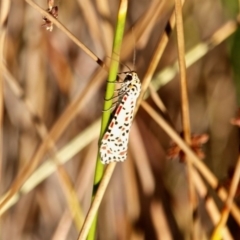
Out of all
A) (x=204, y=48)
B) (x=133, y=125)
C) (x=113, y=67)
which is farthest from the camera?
(x=133, y=125)

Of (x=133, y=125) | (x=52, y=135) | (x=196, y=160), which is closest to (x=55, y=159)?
(x=52, y=135)

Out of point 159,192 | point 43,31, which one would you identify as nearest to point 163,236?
point 159,192

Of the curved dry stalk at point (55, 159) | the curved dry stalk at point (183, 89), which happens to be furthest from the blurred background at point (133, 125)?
the curved dry stalk at point (183, 89)

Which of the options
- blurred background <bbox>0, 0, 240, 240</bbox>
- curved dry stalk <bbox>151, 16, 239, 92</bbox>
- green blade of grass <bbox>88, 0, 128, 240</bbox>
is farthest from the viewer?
blurred background <bbox>0, 0, 240, 240</bbox>

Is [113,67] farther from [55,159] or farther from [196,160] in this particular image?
[55,159]

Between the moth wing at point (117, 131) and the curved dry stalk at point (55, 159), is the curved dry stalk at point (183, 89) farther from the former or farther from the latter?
the curved dry stalk at point (55, 159)

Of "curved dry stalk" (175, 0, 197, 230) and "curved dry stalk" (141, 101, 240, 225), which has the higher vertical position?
"curved dry stalk" (175, 0, 197, 230)

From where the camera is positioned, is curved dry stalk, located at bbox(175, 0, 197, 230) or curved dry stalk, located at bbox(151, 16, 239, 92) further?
curved dry stalk, located at bbox(151, 16, 239, 92)

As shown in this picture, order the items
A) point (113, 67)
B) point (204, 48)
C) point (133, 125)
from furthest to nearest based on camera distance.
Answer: point (133, 125) < point (204, 48) < point (113, 67)

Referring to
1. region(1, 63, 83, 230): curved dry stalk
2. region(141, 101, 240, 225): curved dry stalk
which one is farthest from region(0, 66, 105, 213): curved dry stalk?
region(141, 101, 240, 225): curved dry stalk

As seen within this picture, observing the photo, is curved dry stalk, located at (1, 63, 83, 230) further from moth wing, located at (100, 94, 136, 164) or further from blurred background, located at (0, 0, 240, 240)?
moth wing, located at (100, 94, 136, 164)
